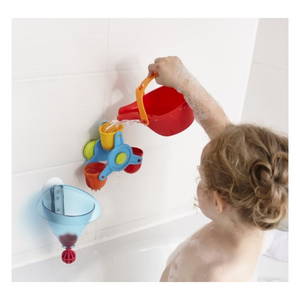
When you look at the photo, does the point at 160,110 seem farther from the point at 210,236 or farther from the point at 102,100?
the point at 210,236

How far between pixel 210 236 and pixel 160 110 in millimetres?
359

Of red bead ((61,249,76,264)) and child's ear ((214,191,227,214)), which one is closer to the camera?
child's ear ((214,191,227,214))

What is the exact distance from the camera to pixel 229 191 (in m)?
1.00

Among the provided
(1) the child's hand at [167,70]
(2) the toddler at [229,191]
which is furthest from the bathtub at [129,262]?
(1) the child's hand at [167,70]

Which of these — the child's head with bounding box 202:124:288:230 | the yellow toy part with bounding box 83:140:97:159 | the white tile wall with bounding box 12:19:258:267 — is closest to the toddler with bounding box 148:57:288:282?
the child's head with bounding box 202:124:288:230

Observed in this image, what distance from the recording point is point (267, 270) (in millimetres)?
1529

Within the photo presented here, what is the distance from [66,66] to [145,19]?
0.83 feet

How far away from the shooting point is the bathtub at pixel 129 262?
4.23 ft

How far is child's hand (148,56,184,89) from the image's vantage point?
3.85 feet

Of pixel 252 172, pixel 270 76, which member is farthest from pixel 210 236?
pixel 270 76

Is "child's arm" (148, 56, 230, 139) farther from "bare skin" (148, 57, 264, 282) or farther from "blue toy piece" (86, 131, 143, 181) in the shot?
"blue toy piece" (86, 131, 143, 181)

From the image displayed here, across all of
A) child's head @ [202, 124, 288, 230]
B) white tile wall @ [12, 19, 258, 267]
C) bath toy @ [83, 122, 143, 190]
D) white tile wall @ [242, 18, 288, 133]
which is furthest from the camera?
white tile wall @ [242, 18, 288, 133]

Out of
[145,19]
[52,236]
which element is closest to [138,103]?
[145,19]

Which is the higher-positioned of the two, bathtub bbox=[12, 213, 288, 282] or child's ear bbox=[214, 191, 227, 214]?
child's ear bbox=[214, 191, 227, 214]
